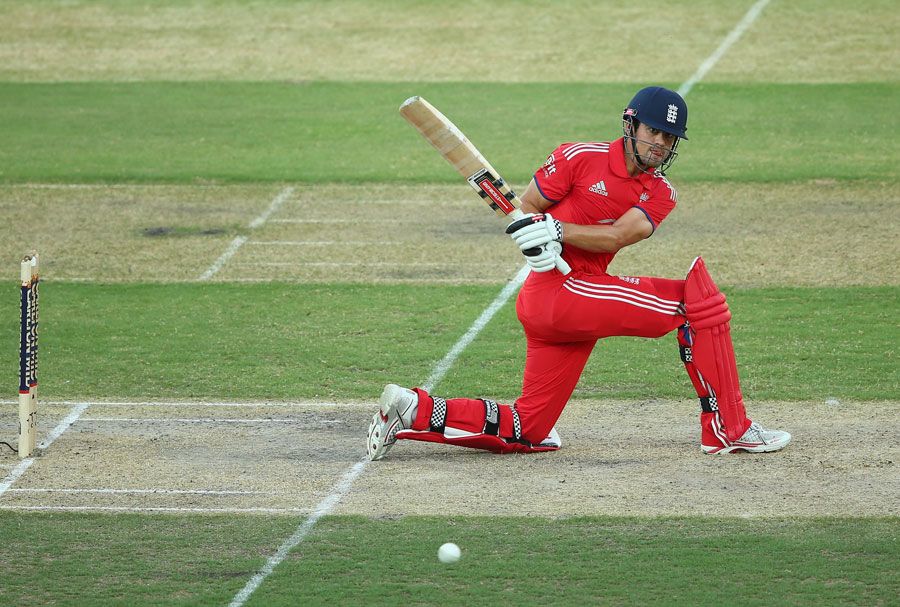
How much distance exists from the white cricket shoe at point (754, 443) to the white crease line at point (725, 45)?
12647 mm

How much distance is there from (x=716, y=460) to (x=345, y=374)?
308 cm

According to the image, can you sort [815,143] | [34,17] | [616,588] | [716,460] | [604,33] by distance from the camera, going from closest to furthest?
1. [616,588]
2. [716,460]
3. [815,143]
4. [604,33]
5. [34,17]

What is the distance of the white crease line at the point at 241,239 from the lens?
13.0 meters

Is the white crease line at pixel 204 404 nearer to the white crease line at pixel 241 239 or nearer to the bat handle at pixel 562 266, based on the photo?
the bat handle at pixel 562 266

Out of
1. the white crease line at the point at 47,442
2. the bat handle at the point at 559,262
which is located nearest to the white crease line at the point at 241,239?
the white crease line at the point at 47,442

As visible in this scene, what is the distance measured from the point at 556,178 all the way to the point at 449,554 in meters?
2.52

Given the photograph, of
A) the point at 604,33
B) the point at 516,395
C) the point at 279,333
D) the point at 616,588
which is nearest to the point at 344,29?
the point at 604,33

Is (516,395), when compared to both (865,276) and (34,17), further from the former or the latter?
(34,17)

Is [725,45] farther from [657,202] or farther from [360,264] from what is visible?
[657,202]

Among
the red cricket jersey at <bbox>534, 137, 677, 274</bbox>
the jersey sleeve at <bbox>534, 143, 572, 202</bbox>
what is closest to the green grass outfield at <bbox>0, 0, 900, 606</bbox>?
the red cricket jersey at <bbox>534, 137, 677, 274</bbox>

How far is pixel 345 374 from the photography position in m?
10.0

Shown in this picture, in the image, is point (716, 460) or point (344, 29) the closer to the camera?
point (716, 460)

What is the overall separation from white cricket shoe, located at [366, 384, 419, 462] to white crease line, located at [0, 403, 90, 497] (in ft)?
6.87

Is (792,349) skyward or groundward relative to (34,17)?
groundward
